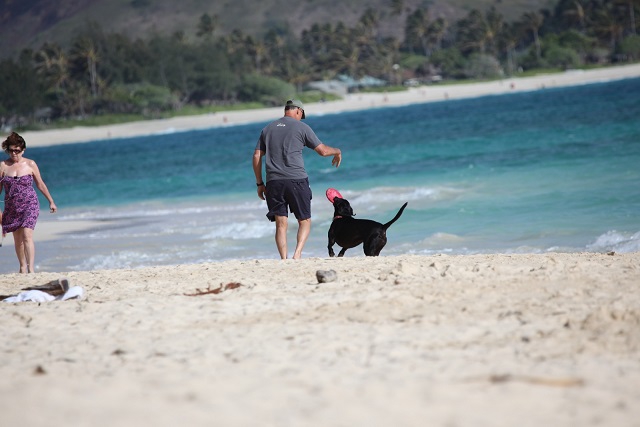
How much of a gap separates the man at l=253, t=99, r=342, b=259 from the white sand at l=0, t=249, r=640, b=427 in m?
1.31

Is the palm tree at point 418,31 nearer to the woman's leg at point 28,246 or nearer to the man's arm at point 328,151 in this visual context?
the woman's leg at point 28,246

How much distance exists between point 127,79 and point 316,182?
99.5m

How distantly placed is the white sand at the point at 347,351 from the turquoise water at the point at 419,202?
175 inches

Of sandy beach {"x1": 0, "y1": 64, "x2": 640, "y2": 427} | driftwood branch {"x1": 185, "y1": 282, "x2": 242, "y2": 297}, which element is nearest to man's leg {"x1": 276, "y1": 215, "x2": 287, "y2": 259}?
sandy beach {"x1": 0, "y1": 64, "x2": 640, "y2": 427}

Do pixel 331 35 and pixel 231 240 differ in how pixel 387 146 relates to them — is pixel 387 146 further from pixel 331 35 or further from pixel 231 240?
pixel 331 35

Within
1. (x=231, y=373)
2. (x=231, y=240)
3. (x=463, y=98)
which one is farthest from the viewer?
(x=463, y=98)

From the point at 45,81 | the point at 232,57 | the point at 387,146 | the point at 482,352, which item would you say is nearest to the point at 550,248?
the point at 482,352

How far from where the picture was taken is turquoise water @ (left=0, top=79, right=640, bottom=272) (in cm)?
1169

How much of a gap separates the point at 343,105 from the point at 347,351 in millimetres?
93813

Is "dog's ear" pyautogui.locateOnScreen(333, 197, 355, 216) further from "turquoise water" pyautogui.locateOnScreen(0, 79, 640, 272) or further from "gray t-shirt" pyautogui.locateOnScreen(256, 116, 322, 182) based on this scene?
"turquoise water" pyautogui.locateOnScreen(0, 79, 640, 272)

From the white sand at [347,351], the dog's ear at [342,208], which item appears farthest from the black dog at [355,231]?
the white sand at [347,351]

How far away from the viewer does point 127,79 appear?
4619 inches

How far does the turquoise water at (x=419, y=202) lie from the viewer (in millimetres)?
11688

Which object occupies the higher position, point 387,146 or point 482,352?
point 482,352
